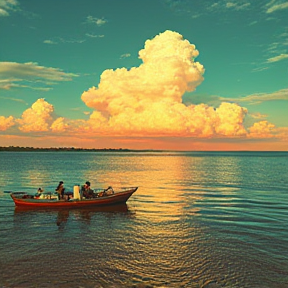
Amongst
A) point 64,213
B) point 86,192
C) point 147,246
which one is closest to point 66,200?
point 64,213

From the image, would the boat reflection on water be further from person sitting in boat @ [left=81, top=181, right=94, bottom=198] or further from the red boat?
person sitting in boat @ [left=81, top=181, right=94, bottom=198]

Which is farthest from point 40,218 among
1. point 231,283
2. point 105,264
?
point 231,283

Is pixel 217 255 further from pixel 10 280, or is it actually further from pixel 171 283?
pixel 10 280

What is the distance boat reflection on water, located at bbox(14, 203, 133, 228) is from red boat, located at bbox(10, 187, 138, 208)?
40cm

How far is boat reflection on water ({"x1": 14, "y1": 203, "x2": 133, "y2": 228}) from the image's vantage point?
79.5ft

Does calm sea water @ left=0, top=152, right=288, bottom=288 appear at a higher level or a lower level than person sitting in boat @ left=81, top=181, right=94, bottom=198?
lower

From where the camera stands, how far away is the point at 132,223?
2295 cm

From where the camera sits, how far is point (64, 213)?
26688 millimetres

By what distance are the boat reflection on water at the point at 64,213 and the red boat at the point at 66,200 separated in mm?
400

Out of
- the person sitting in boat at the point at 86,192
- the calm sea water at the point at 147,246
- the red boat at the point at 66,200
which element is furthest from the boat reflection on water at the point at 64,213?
the person sitting in boat at the point at 86,192

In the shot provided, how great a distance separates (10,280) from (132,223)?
11.3m

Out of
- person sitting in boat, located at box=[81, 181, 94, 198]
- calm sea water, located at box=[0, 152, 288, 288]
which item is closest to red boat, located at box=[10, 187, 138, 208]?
person sitting in boat, located at box=[81, 181, 94, 198]

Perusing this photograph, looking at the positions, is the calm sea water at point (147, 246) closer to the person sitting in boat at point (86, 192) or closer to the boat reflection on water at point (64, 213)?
the boat reflection on water at point (64, 213)

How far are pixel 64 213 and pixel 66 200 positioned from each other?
5.68ft
